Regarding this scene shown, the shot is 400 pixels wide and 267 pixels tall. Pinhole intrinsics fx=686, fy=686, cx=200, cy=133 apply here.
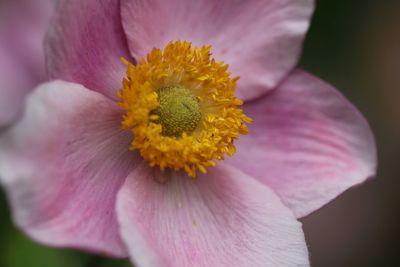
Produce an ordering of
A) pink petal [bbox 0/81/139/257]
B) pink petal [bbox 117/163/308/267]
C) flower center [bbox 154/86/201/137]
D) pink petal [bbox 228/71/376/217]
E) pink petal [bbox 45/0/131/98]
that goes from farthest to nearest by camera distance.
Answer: pink petal [bbox 228/71/376/217] → flower center [bbox 154/86/201/137] → pink petal [bbox 117/163/308/267] → pink petal [bbox 45/0/131/98] → pink petal [bbox 0/81/139/257]

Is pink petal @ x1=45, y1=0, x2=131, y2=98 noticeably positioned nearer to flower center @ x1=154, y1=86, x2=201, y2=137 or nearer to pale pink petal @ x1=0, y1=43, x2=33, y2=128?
flower center @ x1=154, y1=86, x2=201, y2=137

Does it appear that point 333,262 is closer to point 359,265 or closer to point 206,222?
point 359,265

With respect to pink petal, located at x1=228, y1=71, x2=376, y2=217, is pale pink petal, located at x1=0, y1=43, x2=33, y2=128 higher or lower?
lower

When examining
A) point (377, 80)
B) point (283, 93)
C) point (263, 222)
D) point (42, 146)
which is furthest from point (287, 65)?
point (377, 80)

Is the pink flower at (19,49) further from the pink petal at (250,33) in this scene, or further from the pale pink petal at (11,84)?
the pink petal at (250,33)

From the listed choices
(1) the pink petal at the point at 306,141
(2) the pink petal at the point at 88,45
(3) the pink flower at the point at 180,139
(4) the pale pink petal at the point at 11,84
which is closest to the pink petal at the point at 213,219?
(3) the pink flower at the point at 180,139

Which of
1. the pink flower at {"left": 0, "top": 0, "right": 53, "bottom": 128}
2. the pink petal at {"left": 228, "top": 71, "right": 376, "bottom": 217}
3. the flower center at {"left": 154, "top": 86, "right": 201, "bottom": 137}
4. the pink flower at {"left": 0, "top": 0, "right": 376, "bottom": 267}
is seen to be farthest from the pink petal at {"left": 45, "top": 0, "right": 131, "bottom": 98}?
the pink petal at {"left": 228, "top": 71, "right": 376, "bottom": 217}

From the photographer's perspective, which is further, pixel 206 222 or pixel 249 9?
pixel 249 9
